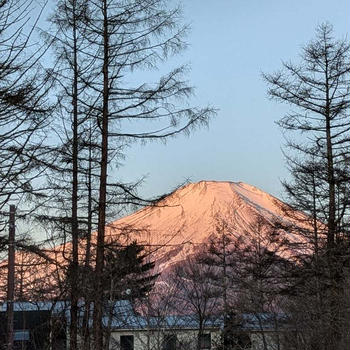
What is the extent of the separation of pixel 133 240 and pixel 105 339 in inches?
137

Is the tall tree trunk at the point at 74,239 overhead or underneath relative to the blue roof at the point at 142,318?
overhead

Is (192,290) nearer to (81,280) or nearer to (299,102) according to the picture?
Result: (299,102)

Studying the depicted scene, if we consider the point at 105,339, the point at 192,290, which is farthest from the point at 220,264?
the point at 105,339

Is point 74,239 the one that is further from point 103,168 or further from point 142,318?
point 142,318

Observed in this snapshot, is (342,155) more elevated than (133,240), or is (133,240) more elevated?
(342,155)

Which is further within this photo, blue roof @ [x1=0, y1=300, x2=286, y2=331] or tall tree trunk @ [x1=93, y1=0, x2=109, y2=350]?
tall tree trunk @ [x1=93, y1=0, x2=109, y2=350]

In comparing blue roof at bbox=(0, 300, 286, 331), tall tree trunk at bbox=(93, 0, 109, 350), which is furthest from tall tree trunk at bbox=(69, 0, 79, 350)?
tall tree trunk at bbox=(93, 0, 109, 350)

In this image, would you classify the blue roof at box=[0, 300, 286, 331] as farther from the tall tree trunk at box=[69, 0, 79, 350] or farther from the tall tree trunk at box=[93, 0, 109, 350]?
the tall tree trunk at box=[93, 0, 109, 350]

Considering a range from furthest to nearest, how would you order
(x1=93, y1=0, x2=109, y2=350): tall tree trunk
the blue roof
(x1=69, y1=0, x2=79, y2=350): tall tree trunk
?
1. (x1=93, y1=0, x2=109, y2=350): tall tree trunk
2. the blue roof
3. (x1=69, y1=0, x2=79, y2=350): tall tree trunk

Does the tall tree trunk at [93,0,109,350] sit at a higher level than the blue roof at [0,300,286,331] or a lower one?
higher

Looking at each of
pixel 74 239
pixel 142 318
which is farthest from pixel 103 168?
pixel 142 318

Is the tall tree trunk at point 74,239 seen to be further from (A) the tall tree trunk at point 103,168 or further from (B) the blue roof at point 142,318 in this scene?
(A) the tall tree trunk at point 103,168

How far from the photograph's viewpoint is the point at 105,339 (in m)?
12.4

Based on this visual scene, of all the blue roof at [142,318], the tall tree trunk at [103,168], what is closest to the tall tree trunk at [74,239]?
the blue roof at [142,318]
